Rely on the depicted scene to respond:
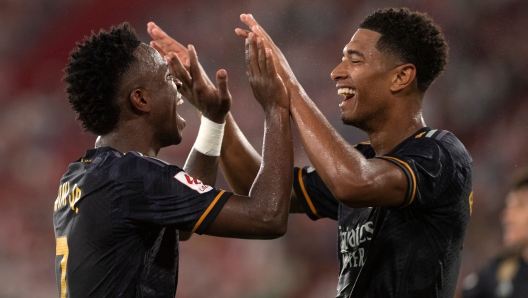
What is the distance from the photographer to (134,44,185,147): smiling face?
2.74 m

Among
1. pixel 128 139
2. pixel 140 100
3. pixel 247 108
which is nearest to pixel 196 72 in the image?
pixel 140 100

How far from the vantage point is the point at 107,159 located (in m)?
2.52

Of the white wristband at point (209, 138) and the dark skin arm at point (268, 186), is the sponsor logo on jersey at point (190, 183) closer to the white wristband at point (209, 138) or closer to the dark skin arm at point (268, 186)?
the dark skin arm at point (268, 186)

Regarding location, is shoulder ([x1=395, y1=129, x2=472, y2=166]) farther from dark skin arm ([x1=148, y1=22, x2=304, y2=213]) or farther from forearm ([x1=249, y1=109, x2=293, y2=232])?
dark skin arm ([x1=148, y1=22, x2=304, y2=213])

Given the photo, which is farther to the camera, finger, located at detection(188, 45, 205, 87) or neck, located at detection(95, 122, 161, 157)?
finger, located at detection(188, 45, 205, 87)

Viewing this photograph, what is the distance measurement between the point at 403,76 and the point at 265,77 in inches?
28.0

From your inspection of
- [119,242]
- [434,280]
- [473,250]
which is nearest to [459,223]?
[434,280]

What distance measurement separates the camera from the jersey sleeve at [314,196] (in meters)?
3.36

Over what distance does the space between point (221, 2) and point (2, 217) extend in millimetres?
3549

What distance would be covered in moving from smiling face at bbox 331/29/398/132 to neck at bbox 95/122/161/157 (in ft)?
3.24

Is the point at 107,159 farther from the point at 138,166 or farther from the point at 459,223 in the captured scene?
the point at 459,223

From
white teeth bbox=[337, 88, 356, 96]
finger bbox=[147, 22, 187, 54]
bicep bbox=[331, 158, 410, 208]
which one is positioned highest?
finger bbox=[147, 22, 187, 54]

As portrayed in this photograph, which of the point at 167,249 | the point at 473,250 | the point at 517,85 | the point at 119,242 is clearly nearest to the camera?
the point at 119,242

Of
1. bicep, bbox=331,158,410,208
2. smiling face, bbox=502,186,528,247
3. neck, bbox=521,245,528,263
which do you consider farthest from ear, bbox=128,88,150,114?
neck, bbox=521,245,528,263
